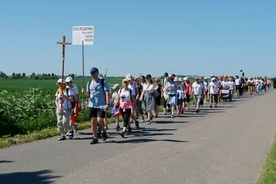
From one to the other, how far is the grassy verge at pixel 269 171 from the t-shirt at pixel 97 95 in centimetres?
412

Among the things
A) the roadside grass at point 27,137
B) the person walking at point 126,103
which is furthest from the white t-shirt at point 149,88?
the roadside grass at point 27,137

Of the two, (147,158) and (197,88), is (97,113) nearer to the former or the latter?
(147,158)

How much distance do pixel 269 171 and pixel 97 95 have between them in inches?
190

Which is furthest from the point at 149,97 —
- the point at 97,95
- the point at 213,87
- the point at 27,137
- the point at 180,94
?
the point at 213,87

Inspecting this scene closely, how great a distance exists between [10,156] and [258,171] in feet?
15.9

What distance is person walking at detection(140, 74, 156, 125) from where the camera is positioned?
15461 millimetres

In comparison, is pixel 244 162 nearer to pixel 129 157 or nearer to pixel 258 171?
pixel 258 171

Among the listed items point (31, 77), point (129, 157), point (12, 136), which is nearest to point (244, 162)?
point (129, 157)

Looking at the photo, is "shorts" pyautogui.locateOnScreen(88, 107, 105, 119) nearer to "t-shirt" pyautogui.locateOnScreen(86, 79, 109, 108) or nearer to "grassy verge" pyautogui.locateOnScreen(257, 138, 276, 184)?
Answer: "t-shirt" pyautogui.locateOnScreen(86, 79, 109, 108)

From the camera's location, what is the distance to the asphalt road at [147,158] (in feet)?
22.6

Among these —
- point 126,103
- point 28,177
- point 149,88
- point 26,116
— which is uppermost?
point 149,88

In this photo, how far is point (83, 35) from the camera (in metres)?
13.9

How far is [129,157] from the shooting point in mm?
8516

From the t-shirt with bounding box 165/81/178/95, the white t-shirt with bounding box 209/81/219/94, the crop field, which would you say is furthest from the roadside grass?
the white t-shirt with bounding box 209/81/219/94
